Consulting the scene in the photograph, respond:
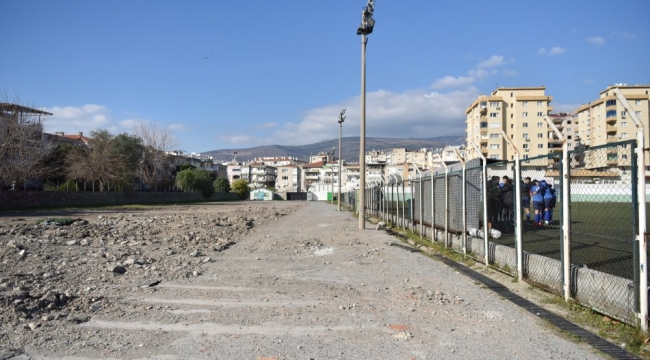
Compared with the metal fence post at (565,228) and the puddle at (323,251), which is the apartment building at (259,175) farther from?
the metal fence post at (565,228)

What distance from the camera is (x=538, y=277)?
25.0 feet

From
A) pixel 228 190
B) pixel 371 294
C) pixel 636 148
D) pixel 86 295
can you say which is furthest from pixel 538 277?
pixel 228 190

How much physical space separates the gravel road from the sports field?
5.77 ft

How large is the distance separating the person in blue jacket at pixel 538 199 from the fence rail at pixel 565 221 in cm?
2

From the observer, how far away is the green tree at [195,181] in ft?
283

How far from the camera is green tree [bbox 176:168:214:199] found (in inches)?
3395

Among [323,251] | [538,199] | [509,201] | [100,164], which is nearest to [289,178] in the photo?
[100,164]

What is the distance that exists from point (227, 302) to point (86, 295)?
2040 millimetres

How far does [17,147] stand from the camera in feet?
136

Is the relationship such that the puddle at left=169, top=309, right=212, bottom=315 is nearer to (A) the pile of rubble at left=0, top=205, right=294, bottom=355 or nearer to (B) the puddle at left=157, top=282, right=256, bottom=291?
(A) the pile of rubble at left=0, top=205, right=294, bottom=355

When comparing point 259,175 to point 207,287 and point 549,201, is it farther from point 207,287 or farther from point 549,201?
point 207,287

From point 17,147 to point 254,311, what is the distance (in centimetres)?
4317

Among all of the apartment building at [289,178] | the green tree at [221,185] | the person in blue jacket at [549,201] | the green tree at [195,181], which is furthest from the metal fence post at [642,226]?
the apartment building at [289,178]

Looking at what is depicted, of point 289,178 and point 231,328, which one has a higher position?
point 289,178
